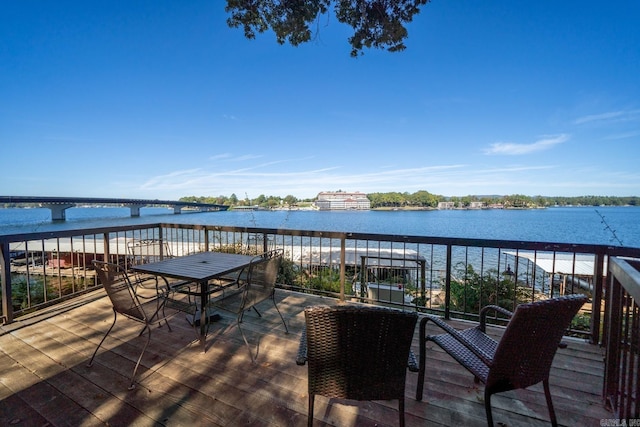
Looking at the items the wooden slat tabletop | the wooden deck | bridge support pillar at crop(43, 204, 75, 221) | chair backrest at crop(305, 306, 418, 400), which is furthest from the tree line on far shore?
chair backrest at crop(305, 306, 418, 400)

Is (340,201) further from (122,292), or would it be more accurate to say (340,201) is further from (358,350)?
(358,350)

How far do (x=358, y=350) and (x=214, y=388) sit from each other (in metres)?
1.33

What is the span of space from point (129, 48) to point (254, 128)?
829 centimetres

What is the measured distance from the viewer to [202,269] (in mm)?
2646

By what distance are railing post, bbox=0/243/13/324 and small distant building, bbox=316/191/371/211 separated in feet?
57.2

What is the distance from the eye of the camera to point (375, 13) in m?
4.27

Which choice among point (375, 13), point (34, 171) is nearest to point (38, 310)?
point (375, 13)

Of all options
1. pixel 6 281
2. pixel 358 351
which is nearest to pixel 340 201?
pixel 6 281

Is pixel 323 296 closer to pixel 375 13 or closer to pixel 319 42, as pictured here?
pixel 319 42

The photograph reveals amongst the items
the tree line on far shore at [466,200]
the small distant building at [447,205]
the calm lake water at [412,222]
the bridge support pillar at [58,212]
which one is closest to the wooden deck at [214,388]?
the calm lake water at [412,222]

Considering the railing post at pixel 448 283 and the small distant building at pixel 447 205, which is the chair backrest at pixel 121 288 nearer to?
the railing post at pixel 448 283

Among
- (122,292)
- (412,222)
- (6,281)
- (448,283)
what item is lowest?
(412,222)

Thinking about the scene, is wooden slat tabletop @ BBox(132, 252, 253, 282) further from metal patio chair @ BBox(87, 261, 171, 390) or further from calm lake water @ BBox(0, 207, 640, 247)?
calm lake water @ BBox(0, 207, 640, 247)

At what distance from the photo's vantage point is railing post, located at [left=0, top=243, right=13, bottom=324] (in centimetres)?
277
